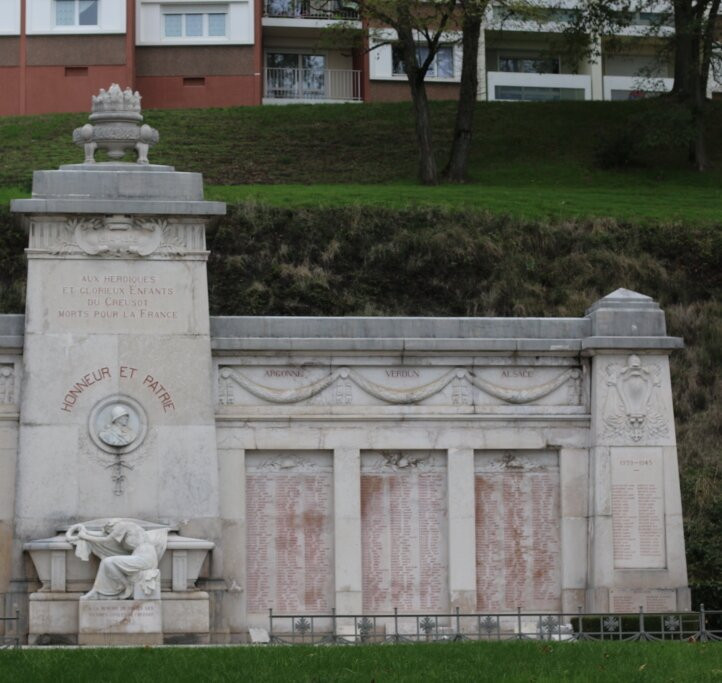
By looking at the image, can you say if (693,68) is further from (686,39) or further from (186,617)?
(186,617)

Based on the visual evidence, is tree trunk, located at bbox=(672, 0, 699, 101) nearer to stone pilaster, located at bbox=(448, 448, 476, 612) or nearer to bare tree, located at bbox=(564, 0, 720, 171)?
bare tree, located at bbox=(564, 0, 720, 171)

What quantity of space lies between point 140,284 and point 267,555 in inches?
169

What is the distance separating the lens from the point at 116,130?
27.2 m

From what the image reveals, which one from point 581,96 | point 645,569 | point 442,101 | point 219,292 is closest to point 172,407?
point 645,569

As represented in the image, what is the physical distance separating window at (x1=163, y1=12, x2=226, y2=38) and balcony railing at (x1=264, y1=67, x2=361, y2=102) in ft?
10.4

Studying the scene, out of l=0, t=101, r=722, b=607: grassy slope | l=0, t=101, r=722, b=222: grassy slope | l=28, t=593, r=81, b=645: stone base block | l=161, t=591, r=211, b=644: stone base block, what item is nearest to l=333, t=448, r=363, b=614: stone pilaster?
l=161, t=591, r=211, b=644: stone base block

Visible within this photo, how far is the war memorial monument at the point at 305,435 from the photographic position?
86.5 feet

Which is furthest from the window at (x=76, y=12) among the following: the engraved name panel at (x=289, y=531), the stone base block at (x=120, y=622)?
the stone base block at (x=120, y=622)

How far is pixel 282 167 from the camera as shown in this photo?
Answer: 52.7 meters

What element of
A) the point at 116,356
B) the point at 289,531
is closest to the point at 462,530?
the point at 289,531

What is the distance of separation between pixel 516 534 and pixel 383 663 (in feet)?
24.7

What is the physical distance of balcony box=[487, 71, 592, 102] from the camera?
72.7 meters

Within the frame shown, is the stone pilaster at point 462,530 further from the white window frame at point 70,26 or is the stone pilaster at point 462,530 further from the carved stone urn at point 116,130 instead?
the white window frame at point 70,26

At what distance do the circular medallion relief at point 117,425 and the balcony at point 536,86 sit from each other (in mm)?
47757
